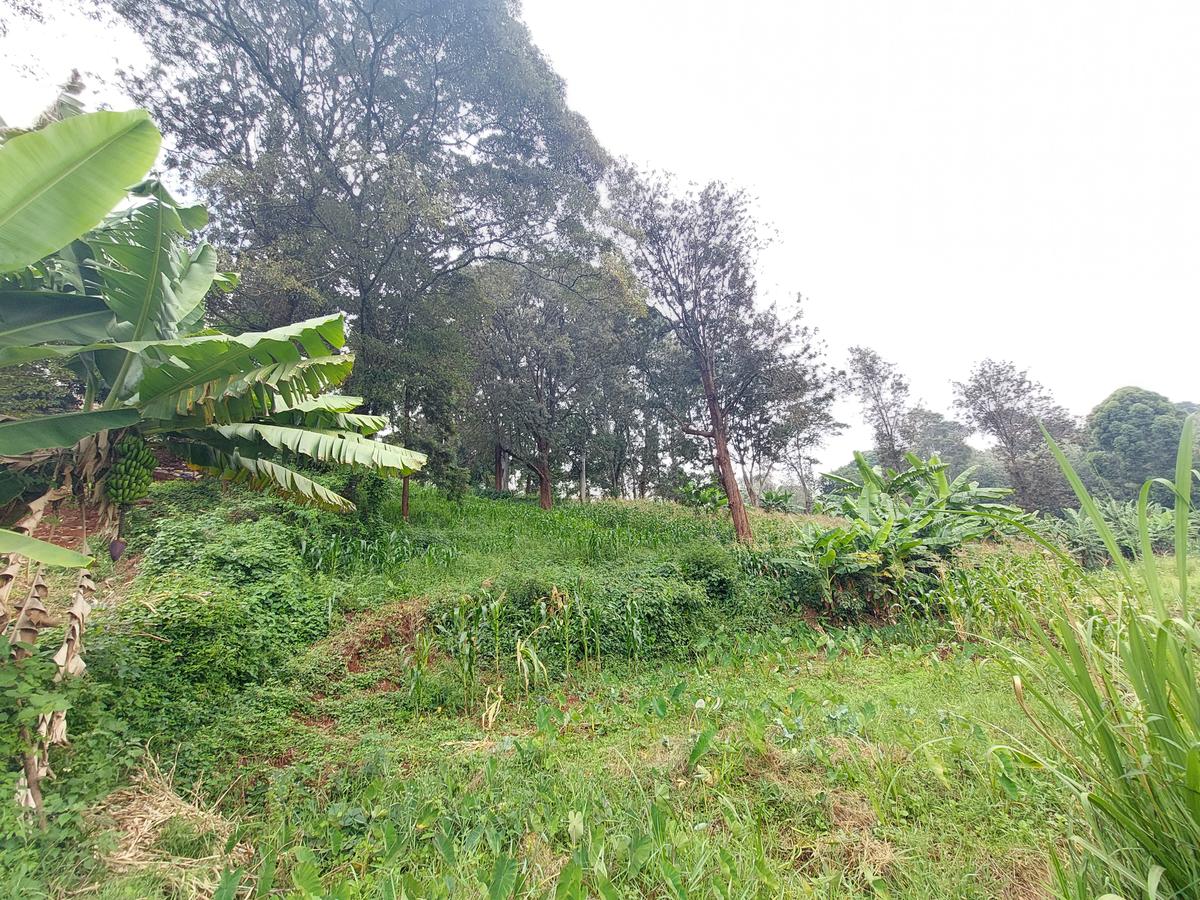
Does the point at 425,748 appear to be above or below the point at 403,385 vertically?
below

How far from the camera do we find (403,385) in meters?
8.47

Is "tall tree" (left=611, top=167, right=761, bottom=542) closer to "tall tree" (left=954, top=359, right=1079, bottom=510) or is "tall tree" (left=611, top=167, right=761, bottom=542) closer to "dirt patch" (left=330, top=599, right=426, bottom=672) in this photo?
"dirt patch" (left=330, top=599, right=426, bottom=672)

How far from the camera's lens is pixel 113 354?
119 inches

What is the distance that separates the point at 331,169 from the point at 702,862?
10.4 m

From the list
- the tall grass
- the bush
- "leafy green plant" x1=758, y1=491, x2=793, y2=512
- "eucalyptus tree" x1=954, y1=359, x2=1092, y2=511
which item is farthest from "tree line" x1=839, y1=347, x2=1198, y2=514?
the tall grass

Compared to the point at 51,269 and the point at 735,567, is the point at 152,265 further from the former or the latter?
the point at 735,567

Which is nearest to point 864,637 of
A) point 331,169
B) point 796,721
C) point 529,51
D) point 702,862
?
point 796,721

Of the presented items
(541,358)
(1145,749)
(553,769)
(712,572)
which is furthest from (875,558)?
(541,358)

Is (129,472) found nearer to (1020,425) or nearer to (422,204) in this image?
(422,204)

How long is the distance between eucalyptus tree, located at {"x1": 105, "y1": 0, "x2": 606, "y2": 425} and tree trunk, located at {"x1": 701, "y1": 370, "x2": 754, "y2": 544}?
15.1 feet

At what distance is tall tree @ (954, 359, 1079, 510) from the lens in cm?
1778

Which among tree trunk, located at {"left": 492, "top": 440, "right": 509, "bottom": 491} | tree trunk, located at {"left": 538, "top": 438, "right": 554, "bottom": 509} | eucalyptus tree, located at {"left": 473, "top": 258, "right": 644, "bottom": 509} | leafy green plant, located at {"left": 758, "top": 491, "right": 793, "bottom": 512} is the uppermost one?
eucalyptus tree, located at {"left": 473, "top": 258, "right": 644, "bottom": 509}

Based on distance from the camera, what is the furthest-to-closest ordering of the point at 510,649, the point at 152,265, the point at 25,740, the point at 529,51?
the point at 529,51
the point at 510,649
the point at 152,265
the point at 25,740

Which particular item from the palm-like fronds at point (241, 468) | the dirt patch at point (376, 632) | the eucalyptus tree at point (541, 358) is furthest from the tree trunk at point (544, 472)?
the palm-like fronds at point (241, 468)
